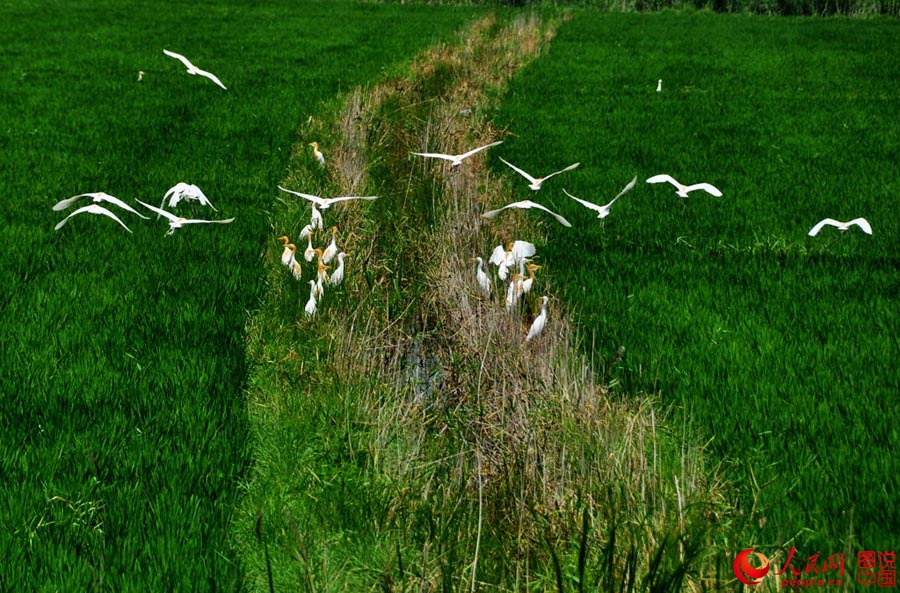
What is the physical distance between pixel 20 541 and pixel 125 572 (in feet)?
1.15

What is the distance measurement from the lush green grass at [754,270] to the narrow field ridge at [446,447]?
0.26m

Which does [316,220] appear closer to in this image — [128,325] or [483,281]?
[483,281]

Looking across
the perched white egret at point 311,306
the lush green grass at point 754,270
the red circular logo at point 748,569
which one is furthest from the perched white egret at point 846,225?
the red circular logo at point 748,569

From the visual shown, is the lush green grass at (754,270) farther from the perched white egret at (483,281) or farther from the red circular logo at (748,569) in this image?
the perched white egret at (483,281)

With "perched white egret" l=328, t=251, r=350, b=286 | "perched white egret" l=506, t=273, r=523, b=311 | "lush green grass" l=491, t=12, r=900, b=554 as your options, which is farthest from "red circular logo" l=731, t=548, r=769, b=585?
"perched white egret" l=328, t=251, r=350, b=286

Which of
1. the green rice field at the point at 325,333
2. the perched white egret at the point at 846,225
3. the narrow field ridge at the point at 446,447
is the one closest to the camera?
the narrow field ridge at the point at 446,447

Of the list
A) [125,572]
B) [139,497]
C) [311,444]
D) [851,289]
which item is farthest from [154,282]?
[851,289]

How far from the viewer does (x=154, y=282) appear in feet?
15.8

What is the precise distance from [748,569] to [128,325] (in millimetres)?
3135

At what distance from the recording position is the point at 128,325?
418 cm

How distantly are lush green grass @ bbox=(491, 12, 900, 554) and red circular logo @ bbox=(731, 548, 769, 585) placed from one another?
0.35ft

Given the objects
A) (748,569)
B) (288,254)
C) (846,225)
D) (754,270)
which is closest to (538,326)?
(288,254)

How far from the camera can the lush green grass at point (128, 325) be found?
249 centimetres

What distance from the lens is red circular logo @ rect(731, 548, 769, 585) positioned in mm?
2080
